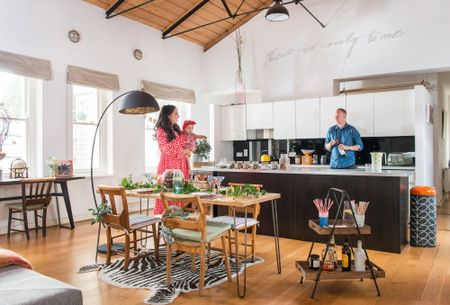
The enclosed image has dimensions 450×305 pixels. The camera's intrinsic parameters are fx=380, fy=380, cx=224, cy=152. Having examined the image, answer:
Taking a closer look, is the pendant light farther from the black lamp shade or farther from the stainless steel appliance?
the stainless steel appliance

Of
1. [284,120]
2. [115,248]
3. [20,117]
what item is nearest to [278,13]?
[284,120]

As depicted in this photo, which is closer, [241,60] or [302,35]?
[302,35]

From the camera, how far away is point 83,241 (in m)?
4.93

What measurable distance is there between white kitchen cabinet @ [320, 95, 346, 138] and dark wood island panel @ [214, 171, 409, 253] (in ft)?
7.91

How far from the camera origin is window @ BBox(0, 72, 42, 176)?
559cm

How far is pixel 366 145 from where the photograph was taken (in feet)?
22.9

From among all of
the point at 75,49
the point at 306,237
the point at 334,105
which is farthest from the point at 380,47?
the point at 75,49

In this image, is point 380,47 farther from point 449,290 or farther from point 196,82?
point 449,290

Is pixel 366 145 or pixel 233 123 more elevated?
pixel 233 123

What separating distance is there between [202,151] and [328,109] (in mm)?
2613

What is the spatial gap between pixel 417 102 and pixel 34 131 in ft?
19.7

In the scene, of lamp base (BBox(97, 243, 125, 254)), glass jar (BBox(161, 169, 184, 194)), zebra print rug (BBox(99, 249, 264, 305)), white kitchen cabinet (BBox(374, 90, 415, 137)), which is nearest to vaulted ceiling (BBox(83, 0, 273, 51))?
white kitchen cabinet (BBox(374, 90, 415, 137))

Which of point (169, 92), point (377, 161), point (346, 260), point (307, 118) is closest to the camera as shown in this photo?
point (346, 260)

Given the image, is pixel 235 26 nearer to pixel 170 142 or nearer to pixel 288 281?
pixel 170 142
